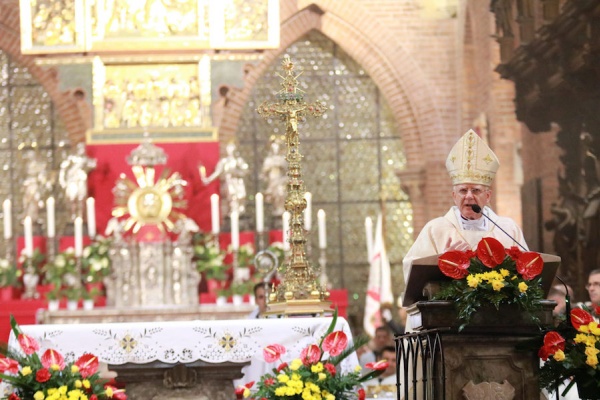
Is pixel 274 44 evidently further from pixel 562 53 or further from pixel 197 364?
pixel 197 364

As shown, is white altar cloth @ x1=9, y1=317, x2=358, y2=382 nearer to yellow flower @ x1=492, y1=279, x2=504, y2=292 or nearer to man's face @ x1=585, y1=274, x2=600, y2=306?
man's face @ x1=585, y1=274, x2=600, y2=306

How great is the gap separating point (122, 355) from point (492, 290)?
2697mm

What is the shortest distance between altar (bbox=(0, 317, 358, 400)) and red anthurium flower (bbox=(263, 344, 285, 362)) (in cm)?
39

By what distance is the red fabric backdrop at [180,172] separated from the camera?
14.7 m

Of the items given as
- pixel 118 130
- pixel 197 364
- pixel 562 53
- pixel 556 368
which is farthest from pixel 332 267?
pixel 556 368

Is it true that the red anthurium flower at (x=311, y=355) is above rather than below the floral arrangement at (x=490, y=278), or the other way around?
below

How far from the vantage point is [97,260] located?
528 inches

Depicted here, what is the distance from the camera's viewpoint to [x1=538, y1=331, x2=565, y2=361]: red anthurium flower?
5.76m

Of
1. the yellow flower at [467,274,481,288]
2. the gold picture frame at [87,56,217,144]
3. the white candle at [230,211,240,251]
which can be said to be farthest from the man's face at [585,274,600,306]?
the gold picture frame at [87,56,217,144]

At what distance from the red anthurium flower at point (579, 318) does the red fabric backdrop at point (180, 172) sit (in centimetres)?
903

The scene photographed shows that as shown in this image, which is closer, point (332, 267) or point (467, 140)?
point (467, 140)

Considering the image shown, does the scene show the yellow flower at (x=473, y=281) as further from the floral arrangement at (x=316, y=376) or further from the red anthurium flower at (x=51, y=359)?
the red anthurium flower at (x=51, y=359)

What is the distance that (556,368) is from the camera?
5930mm

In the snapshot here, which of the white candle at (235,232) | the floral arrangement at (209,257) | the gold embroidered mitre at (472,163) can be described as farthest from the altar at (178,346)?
the floral arrangement at (209,257)
